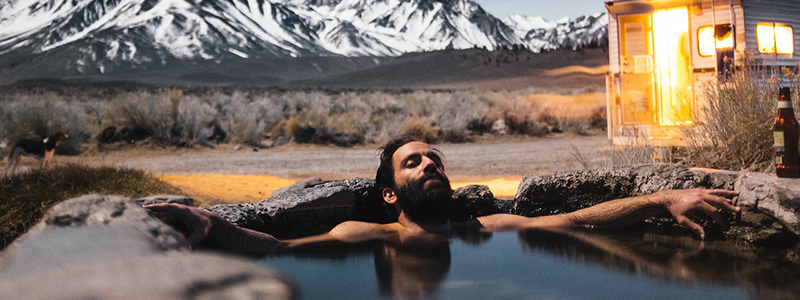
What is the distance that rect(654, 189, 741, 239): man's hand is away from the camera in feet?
14.1

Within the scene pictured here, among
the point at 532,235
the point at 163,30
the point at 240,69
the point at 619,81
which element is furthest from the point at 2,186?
the point at 163,30

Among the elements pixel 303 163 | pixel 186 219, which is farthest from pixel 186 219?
pixel 303 163

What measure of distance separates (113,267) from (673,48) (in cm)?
1112

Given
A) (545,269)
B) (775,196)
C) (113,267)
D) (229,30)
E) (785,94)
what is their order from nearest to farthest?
(113,267) → (545,269) → (775,196) → (785,94) → (229,30)

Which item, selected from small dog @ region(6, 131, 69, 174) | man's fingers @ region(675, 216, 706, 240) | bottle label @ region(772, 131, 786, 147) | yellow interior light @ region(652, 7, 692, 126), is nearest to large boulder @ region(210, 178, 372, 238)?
man's fingers @ region(675, 216, 706, 240)

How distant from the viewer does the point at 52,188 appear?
6.71 meters

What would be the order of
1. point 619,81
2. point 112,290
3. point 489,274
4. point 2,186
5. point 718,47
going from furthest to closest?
point 619,81
point 718,47
point 2,186
point 489,274
point 112,290

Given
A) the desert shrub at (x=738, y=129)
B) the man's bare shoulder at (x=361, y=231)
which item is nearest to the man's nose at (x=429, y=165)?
the man's bare shoulder at (x=361, y=231)

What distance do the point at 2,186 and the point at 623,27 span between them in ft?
26.5

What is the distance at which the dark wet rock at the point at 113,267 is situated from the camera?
2082 millimetres

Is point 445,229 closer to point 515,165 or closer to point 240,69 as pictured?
point 515,165

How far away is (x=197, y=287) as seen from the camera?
217 centimetres

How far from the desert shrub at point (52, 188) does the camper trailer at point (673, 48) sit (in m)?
5.59

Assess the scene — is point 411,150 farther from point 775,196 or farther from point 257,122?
point 257,122
